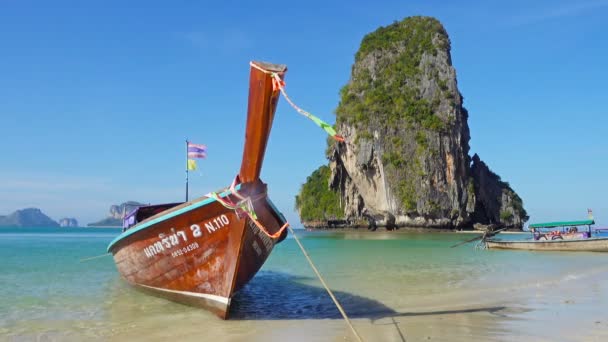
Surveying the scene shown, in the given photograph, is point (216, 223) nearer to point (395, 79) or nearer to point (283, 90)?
point (283, 90)

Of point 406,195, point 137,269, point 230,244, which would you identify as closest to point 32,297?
point 137,269

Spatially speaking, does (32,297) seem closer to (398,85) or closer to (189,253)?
(189,253)

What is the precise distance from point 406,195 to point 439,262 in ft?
112

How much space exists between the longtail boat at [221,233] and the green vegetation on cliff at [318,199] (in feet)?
187

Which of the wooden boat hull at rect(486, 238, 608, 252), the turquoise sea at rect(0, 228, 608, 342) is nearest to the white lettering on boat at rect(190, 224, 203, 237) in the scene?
the turquoise sea at rect(0, 228, 608, 342)

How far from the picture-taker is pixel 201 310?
7.68m

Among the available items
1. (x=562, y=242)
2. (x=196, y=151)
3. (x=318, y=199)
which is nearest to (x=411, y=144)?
(x=318, y=199)

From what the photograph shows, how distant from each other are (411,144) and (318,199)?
25986 mm

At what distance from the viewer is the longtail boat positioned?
580cm

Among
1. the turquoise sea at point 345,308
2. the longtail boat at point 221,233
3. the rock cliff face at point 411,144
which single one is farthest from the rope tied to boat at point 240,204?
the rock cliff face at point 411,144

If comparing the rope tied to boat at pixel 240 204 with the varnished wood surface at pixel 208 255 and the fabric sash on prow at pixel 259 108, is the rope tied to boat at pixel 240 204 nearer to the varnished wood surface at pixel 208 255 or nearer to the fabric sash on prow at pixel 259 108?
the varnished wood surface at pixel 208 255

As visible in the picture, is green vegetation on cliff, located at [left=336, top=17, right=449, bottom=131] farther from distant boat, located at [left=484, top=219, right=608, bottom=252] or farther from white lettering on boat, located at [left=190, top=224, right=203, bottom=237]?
white lettering on boat, located at [left=190, top=224, right=203, bottom=237]

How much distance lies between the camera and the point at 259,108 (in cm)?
571

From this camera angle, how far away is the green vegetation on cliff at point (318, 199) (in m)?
68.2
